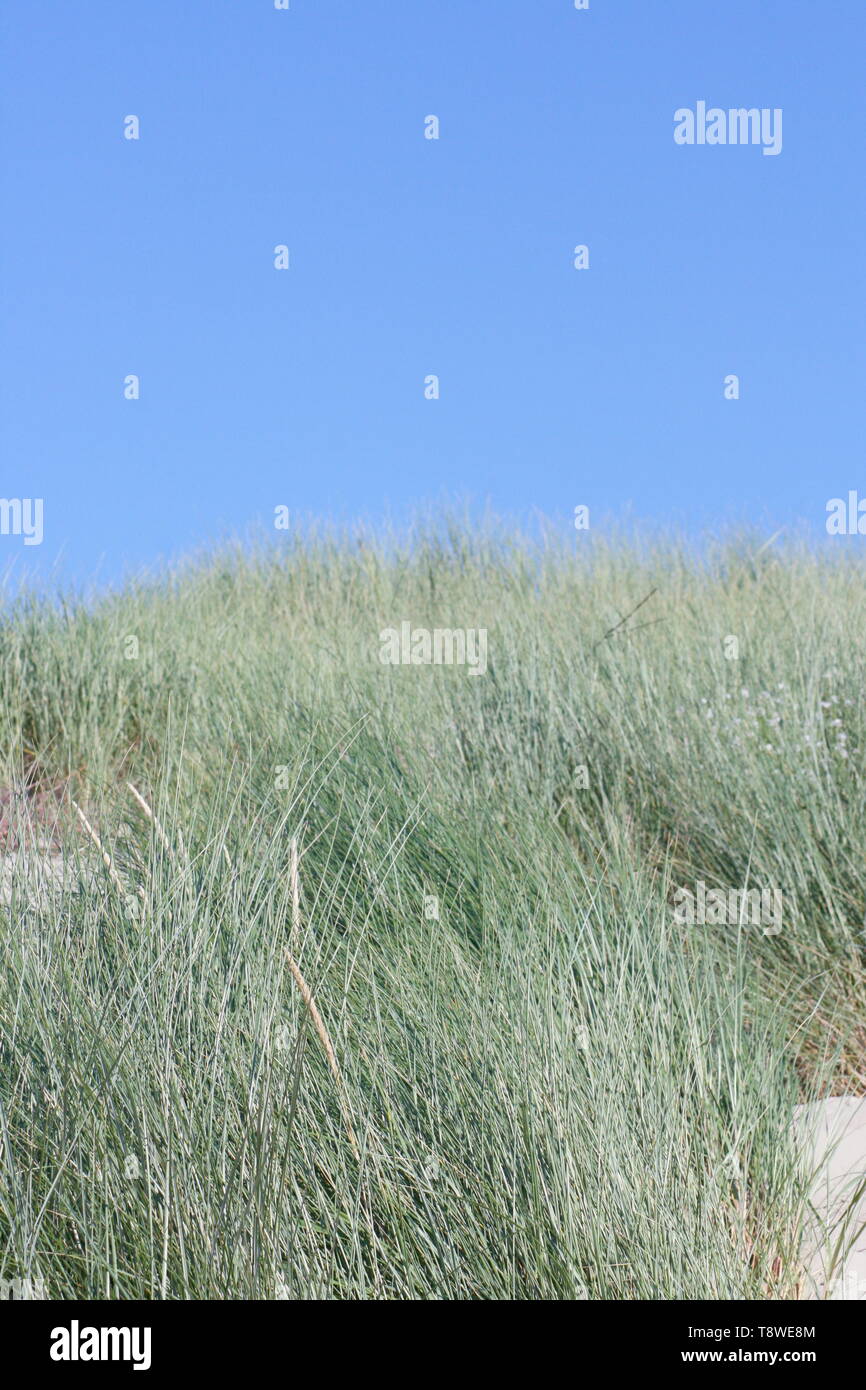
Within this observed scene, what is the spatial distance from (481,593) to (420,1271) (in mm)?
7335

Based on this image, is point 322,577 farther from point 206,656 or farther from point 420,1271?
point 420,1271

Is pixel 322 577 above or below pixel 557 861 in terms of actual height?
above

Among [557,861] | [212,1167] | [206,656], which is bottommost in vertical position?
[212,1167]

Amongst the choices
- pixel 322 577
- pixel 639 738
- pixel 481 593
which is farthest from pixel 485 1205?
pixel 322 577

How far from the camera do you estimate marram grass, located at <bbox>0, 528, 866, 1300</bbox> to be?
178 centimetres

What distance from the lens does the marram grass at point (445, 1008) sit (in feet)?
5.84

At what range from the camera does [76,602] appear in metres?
7.53

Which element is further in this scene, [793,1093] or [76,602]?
[76,602]

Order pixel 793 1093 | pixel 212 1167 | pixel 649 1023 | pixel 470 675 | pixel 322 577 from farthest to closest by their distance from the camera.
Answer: pixel 322 577 < pixel 470 675 < pixel 793 1093 < pixel 649 1023 < pixel 212 1167

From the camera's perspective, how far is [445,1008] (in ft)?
7.48

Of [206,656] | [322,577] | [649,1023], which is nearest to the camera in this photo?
[649,1023]

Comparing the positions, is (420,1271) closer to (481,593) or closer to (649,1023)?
(649,1023)

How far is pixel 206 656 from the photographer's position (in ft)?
20.5

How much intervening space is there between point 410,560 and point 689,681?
6150 mm
